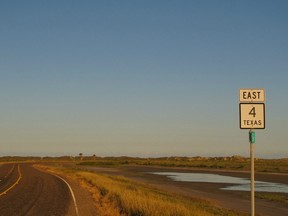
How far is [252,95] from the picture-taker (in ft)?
37.9

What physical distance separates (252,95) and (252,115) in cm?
50

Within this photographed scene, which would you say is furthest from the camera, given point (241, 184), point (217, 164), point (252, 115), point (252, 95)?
point (217, 164)

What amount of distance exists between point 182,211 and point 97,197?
1137 cm

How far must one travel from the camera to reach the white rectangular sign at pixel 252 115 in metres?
11.3

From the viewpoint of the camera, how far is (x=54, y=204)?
938 inches

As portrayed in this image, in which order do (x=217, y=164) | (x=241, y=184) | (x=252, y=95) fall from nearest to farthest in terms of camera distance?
(x=252, y=95), (x=241, y=184), (x=217, y=164)

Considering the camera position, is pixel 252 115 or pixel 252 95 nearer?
pixel 252 115

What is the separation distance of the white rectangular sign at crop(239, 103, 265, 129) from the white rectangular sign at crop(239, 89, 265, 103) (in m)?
0.14

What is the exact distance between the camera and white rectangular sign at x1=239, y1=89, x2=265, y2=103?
453 inches

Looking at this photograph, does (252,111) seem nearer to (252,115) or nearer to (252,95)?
(252,115)

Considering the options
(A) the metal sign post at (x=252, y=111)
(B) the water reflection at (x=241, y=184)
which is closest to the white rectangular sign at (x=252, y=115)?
(A) the metal sign post at (x=252, y=111)

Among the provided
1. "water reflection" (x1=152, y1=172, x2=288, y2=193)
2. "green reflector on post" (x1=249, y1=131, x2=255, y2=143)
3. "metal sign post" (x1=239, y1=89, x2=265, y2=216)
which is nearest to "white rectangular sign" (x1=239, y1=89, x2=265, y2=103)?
"metal sign post" (x1=239, y1=89, x2=265, y2=216)

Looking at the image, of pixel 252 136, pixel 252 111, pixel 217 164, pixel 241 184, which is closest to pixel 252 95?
pixel 252 111

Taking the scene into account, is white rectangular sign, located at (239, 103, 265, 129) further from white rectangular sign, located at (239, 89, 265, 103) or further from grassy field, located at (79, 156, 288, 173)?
grassy field, located at (79, 156, 288, 173)
